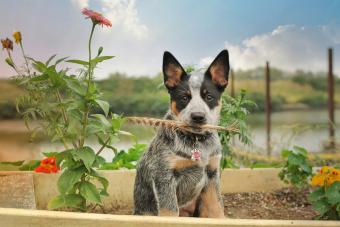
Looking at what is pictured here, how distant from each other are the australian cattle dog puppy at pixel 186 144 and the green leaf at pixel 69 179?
1.10 feet

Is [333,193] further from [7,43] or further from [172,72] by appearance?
[7,43]

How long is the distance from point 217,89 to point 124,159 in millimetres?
1633

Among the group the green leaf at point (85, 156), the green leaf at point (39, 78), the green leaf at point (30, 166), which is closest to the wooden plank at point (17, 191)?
the green leaf at point (30, 166)

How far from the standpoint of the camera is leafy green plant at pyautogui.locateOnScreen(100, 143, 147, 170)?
3.84 metres

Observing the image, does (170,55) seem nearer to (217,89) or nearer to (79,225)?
(217,89)

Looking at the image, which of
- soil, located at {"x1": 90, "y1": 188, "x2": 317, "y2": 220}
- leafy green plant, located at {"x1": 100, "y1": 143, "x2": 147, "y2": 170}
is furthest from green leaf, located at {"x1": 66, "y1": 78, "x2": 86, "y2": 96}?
leafy green plant, located at {"x1": 100, "y1": 143, "x2": 147, "y2": 170}

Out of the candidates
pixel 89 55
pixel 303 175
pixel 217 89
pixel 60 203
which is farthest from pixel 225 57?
pixel 303 175

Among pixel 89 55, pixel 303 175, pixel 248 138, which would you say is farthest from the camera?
pixel 303 175

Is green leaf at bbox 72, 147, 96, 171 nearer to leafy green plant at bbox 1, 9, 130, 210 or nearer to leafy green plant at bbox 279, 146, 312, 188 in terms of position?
leafy green plant at bbox 1, 9, 130, 210

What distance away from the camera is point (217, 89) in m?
2.49

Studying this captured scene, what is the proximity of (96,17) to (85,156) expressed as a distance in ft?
2.19

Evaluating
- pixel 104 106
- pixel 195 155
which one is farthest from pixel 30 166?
pixel 195 155

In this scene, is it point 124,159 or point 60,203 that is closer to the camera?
point 60,203

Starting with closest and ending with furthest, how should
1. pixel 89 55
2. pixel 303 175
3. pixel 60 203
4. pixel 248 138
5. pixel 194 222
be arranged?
pixel 194 222 → pixel 89 55 → pixel 60 203 → pixel 248 138 → pixel 303 175
